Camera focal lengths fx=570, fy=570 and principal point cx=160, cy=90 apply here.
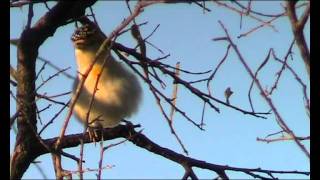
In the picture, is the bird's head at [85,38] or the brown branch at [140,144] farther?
the bird's head at [85,38]

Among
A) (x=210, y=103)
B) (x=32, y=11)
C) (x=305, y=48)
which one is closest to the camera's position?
(x=305, y=48)

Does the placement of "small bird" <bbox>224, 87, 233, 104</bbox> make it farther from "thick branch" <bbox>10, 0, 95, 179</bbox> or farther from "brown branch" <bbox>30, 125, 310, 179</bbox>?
"thick branch" <bbox>10, 0, 95, 179</bbox>

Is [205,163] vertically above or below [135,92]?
below

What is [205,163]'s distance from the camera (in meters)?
2.89

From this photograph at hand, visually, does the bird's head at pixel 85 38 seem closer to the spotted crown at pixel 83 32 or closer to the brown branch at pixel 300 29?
the spotted crown at pixel 83 32

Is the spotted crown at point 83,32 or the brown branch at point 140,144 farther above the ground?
the spotted crown at point 83,32

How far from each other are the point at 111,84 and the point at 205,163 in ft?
3.01

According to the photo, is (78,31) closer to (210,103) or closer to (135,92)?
(135,92)

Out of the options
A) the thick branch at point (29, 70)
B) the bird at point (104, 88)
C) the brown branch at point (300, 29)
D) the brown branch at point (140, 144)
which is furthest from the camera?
Result: the bird at point (104, 88)

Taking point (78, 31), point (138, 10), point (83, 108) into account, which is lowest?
point (138, 10)

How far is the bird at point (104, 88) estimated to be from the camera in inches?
137

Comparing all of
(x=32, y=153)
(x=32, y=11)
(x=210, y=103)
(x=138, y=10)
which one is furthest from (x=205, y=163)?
(x=138, y=10)

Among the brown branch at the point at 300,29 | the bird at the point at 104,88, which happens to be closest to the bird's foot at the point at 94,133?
the bird at the point at 104,88
